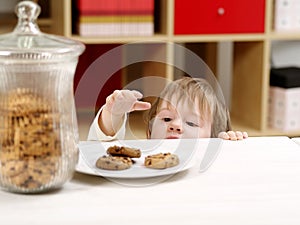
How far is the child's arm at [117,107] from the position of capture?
4.04 ft

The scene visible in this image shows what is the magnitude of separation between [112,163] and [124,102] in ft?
0.95

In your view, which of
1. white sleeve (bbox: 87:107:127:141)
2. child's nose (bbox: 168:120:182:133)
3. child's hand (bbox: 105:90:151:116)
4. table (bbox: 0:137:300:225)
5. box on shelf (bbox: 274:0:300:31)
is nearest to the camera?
table (bbox: 0:137:300:225)

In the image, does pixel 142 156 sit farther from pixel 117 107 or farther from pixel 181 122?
pixel 181 122

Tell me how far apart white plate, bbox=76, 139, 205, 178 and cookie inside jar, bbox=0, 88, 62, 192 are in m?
0.12

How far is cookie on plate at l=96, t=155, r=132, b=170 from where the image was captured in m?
1.04

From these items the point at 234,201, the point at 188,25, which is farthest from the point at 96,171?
the point at 188,25

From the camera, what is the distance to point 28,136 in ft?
2.93

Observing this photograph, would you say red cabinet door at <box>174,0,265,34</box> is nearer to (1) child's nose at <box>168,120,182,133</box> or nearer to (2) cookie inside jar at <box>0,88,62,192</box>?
(1) child's nose at <box>168,120,182,133</box>

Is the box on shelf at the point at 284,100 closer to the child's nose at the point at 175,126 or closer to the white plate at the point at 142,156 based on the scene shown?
the child's nose at the point at 175,126

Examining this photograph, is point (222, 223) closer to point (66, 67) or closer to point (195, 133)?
point (66, 67)

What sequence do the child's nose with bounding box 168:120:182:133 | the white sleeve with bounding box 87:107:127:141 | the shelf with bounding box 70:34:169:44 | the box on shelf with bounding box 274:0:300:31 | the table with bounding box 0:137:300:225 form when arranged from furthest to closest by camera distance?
1. the box on shelf with bounding box 274:0:300:31
2. the shelf with bounding box 70:34:169:44
3. the child's nose with bounding box 168:120:182:133
4. the white sleeve with bounding box 87:107:127:141
5. the table with bounding box 0:137:300:225

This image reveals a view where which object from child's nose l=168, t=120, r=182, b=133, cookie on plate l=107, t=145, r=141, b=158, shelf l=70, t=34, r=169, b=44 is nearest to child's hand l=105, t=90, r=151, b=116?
cookie on plate l=107, t=145, r=141, b=158

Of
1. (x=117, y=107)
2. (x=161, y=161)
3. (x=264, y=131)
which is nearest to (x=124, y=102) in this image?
(x=117, y=107)

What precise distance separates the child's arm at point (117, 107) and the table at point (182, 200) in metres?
0.21
